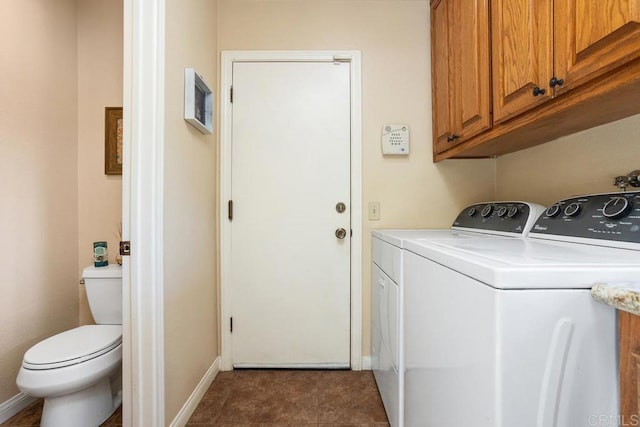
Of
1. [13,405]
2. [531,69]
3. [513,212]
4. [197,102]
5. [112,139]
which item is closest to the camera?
[531,69]

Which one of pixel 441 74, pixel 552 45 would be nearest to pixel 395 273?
pixel 552 45

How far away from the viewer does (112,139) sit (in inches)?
72.6

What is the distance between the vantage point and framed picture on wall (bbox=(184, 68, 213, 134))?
143 cm

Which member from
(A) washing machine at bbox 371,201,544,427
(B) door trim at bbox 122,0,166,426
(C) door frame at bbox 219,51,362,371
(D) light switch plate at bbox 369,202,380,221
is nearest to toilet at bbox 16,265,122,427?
(B) door trim at bbox 122,0,166,426

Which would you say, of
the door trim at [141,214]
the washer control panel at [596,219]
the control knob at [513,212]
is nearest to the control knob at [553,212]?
the washer control panel at [596,219]

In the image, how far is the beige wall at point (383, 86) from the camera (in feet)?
6.22

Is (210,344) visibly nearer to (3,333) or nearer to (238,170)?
(3,333)

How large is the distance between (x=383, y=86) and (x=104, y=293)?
2142 millimetres

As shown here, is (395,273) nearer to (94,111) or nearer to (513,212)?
(513,212)

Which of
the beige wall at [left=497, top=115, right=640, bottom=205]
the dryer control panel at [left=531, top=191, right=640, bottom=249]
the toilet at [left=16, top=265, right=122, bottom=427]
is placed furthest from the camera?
the toilet at [left=16, top=265, right=122, bottom=427]

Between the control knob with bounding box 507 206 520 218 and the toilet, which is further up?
the control knob with bounding box 507 206 520 218

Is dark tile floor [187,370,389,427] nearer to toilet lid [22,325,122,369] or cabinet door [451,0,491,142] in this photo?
A: toilet lid [22,325,122,369]

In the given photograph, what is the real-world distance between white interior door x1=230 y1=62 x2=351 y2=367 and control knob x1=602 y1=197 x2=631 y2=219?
1227 mm

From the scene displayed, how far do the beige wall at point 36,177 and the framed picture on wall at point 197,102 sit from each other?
36.4 inches
